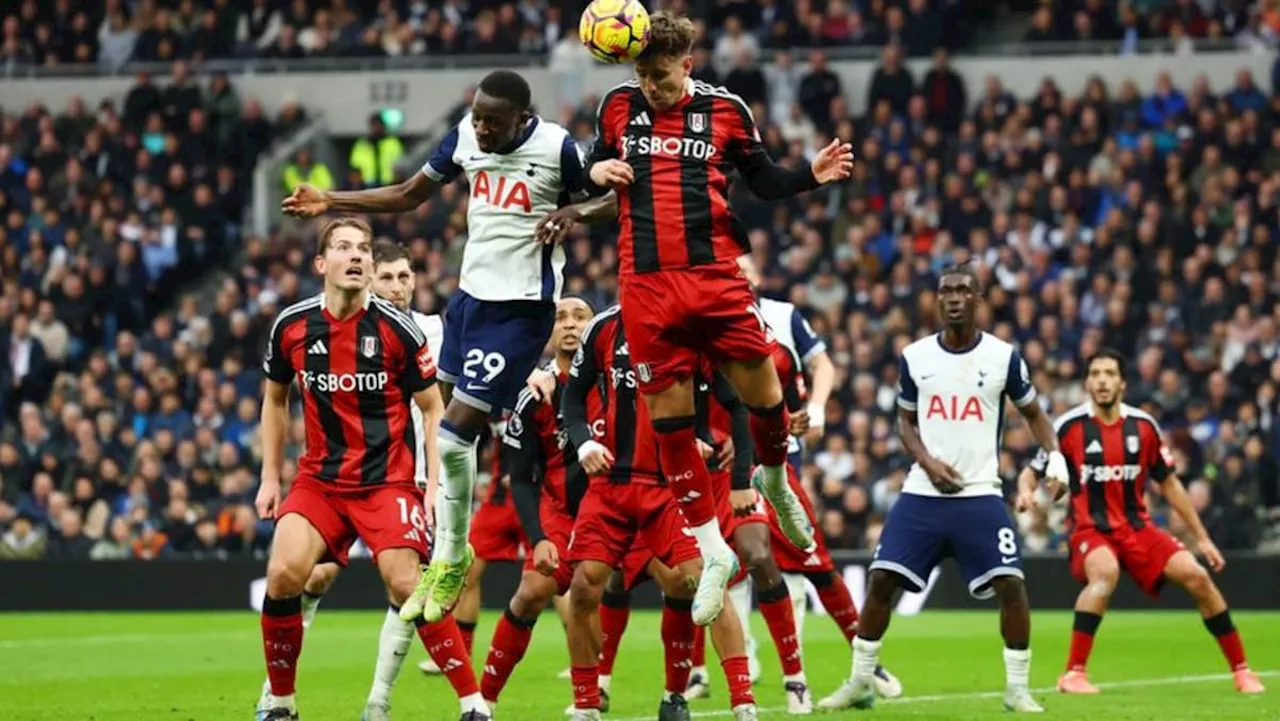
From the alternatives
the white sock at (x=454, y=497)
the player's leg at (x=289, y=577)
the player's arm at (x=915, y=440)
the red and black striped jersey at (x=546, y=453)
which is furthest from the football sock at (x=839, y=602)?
the player's leg at (x=289, y=577)

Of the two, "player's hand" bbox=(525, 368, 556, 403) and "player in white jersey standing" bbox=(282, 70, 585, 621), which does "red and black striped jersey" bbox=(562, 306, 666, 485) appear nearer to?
"player's hand" bbox=(525, 368, 556, 403)

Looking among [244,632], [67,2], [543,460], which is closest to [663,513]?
[543,460]

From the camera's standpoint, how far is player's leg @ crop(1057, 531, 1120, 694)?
14484 millimetres

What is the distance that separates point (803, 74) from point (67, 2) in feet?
39.5

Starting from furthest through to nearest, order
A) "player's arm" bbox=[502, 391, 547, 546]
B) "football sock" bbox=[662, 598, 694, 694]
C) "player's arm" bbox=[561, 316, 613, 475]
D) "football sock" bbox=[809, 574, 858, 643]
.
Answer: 1. "football sock" bbox=[809, 574, 858, 643]
2. "player's arm" bbox=[502, 391, 547, 546]
3. "player's arm" bbox=[561, 316, 613, 475]
4. "football sock" bbox=[662, 598, 694, 694]

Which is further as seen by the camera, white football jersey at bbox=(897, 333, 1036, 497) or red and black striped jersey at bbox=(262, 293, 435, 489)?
white football jersey at bbox=(897, 333, 1036, 497)

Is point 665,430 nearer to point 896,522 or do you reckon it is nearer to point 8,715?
point 896,522

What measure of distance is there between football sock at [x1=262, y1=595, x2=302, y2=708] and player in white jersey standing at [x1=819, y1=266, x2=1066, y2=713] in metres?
3.50

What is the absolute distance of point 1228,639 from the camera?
14867 millimetres

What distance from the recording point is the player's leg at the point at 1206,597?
1475 cm

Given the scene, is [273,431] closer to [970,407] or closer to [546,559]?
[546,559]

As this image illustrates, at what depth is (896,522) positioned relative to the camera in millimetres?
13289

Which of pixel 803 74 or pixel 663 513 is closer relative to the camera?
pixel 663 513

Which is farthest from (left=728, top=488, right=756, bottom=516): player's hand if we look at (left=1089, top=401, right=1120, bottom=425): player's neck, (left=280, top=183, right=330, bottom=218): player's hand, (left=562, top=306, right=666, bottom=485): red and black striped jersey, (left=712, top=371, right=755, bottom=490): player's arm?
(left=1089, top=401, right=1120, bottom=425): player's neck
